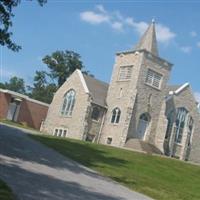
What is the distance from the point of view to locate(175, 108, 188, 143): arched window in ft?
175

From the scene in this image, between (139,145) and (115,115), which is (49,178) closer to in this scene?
(139,145)

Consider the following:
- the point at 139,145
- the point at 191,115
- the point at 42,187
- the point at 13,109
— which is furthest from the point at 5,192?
the point at 13,109

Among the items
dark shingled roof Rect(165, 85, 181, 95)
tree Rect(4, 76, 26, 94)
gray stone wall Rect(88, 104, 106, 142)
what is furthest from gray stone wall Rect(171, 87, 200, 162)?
tree Rect(4, 76, 26, 94)

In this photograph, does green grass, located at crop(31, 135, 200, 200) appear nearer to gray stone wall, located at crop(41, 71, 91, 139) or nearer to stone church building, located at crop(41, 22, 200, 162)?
stone church building, located at crop(41, 22, 200, 162)

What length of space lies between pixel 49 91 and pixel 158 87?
38396 mm

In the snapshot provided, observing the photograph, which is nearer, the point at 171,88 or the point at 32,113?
the point at 171,88

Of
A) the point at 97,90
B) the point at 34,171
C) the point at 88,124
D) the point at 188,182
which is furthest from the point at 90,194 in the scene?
the point at 97,90

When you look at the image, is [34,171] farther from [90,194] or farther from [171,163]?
[171,163]

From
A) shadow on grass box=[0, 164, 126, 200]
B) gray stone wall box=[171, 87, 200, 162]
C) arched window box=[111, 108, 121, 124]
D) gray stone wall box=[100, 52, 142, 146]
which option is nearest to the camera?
shadow on grass box=[0, 164, 126, 200]

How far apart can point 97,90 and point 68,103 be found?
351cm

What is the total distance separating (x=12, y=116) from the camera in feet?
190

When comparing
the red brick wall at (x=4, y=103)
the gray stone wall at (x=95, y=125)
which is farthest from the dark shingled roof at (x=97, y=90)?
the red brick wall at (x=4, y=103)

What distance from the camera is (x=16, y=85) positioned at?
132 m

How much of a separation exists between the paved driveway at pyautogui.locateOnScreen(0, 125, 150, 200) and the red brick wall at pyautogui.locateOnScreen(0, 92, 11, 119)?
32766mm
